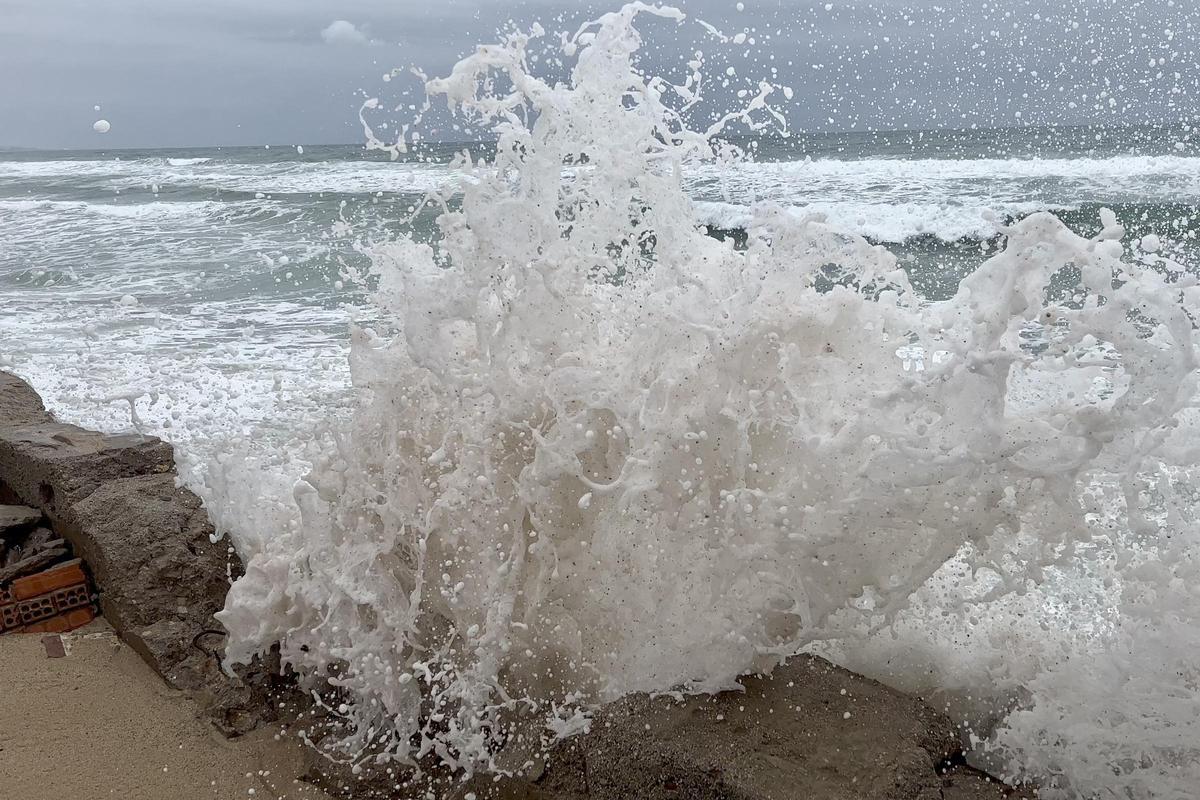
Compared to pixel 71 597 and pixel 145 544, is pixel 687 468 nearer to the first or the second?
pixel 145 544

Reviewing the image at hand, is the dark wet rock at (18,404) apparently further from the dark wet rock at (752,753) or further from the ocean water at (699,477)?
the dark wet rock at (752,753)

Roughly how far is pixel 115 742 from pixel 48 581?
0.92m

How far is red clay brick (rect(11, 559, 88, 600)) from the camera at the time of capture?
10.8 ft

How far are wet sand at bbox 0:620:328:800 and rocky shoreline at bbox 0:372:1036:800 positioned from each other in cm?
8

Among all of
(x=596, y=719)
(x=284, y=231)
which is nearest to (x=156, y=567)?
(x=596, y=719)

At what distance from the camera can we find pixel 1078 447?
90.8 inches

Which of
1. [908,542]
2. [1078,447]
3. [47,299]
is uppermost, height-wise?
[1078,447]

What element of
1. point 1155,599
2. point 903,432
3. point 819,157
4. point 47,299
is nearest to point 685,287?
point 903,432

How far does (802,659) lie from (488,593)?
867 mm

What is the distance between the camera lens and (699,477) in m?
2.54

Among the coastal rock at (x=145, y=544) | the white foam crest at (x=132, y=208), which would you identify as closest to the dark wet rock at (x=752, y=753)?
the coastal rock at (x=145, y=544)

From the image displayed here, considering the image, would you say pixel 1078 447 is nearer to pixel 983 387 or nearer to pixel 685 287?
pixel 983 387

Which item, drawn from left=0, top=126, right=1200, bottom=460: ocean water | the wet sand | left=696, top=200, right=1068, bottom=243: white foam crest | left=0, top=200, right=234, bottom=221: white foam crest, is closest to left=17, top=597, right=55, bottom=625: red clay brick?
the wet sand

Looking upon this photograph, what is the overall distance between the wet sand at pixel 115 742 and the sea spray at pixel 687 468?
10.2 inches
